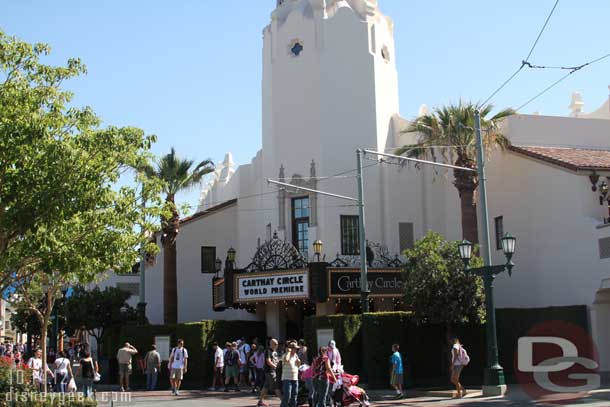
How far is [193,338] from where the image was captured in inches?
1228

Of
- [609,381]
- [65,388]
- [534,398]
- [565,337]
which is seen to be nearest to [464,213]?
[565,337]

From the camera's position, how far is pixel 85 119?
57.7 ft

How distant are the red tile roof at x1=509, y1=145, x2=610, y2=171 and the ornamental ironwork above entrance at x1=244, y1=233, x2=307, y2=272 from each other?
8965 millimetres

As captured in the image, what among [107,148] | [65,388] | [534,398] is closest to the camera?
[107,148]

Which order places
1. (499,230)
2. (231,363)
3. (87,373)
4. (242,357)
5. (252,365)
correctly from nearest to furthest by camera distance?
(87,373) → (252,365) → (231,363) → (242,357) → (499,230)

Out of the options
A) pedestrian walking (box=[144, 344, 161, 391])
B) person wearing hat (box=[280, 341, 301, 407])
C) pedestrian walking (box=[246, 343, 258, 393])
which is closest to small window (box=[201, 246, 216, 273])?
pedestrian walking (box=[144, 344, 161, 391])

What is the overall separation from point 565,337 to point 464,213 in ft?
17.9

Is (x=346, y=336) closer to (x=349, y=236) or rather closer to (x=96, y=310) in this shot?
(x=349, y=236)

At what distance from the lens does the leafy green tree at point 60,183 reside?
1583 centimetres

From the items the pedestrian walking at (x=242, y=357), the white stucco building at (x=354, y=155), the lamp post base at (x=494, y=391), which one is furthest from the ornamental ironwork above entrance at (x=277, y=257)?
the lamp post base at (x=494, y=391)

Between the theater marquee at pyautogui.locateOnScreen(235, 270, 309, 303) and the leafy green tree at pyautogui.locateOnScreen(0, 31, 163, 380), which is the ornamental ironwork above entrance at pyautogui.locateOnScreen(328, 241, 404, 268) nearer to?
the theater marquee at pyautogui.locateOnScreen(235, 270, 309, 303)

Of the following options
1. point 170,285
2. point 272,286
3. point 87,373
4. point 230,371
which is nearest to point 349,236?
point 272,286

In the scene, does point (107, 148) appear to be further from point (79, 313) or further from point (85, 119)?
point (79, 313)

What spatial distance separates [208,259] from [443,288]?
17.1 m
